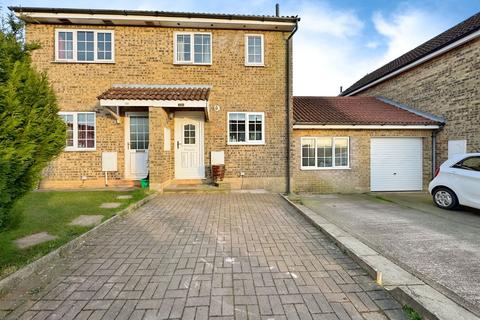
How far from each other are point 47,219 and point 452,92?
15002 millimetres

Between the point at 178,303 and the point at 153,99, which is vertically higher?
the point at 153,99

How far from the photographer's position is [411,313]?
7.86 ft

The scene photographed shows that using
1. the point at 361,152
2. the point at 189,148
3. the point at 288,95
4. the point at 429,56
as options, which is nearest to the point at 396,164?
the point at 361,152

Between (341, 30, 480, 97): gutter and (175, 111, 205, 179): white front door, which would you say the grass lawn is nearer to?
(175, 111, 205, 179): white front door

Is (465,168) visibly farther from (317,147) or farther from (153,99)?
(153,99)

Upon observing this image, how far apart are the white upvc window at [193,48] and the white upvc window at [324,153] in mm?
5582

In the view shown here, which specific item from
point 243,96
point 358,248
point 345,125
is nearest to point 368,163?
point 345,125

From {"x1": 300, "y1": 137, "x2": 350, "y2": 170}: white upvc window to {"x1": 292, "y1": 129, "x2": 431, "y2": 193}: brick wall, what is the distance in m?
0.18

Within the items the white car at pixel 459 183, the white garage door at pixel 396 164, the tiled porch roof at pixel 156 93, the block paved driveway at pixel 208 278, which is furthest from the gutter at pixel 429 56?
the block paved driveway at pixel 208 278

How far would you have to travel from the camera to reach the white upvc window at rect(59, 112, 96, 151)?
32.7ft

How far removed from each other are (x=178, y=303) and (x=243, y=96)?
29.3 feet

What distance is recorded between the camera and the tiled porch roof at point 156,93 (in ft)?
28.6

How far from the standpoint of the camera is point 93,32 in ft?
32.8

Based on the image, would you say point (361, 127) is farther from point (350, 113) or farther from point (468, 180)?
point (468, 180)
